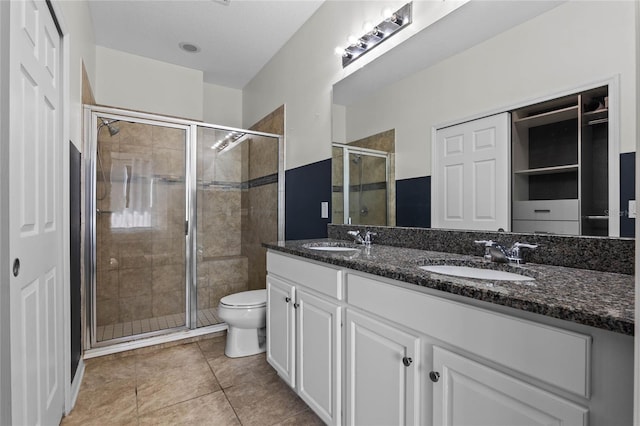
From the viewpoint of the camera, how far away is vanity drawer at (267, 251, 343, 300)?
1.34m

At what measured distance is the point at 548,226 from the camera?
3.83 ft

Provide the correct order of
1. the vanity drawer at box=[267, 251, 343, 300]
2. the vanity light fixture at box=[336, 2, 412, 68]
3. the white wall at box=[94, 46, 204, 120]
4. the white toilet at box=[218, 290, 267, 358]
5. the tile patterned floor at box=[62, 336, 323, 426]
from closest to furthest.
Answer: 1. the vanity drawer at box=[267, 251, 343, 300]
2. the tile patterned floor at box=[62, 336, 323, 426]
3. the vanity light fixture at box=[336, 2, 412, 68]
4. the white toilet at box=[218, 290, 267, 358]
5. the white wall at box=[94, 46, 204, 120]

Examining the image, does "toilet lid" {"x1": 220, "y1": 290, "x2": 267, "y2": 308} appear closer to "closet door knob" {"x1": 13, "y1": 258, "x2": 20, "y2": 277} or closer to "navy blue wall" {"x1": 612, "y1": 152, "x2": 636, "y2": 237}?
"closet door knob" {"x1": 13, "y1": 258, "x2": 20, "y2": 277}

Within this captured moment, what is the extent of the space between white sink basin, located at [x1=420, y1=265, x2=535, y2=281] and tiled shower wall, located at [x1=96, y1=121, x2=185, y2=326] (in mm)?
2272

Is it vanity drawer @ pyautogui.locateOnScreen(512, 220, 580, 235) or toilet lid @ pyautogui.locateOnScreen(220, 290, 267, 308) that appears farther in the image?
toilet lid @ pyautogui.locateOnScreen(220, 290, 267, 308)

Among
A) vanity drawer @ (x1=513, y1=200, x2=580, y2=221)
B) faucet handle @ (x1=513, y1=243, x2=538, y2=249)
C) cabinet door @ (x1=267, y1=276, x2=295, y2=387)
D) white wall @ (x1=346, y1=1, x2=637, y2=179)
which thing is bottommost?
cabinet door @ (x1=267, y1=276, x2=295, y2=387)

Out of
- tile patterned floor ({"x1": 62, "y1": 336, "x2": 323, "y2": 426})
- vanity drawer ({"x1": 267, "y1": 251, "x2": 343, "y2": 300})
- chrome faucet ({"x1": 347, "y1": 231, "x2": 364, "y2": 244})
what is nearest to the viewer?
vanity drawer ({"x1": 267, "y1": 251, "x2": 343, "y2": 300})

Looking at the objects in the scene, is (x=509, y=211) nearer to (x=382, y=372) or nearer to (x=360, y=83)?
(x=382, y=372)

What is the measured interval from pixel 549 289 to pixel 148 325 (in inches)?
112

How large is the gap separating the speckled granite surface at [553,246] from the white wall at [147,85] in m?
2.83

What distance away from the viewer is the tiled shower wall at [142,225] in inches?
101

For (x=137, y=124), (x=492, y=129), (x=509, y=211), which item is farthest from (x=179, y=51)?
(x=509, y=211)

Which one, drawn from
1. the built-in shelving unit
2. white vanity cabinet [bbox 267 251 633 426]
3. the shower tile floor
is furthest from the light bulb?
the shower tile floor

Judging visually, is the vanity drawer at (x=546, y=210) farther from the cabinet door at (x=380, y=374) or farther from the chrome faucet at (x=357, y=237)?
the chrome faucet at (x=357, y=237)
